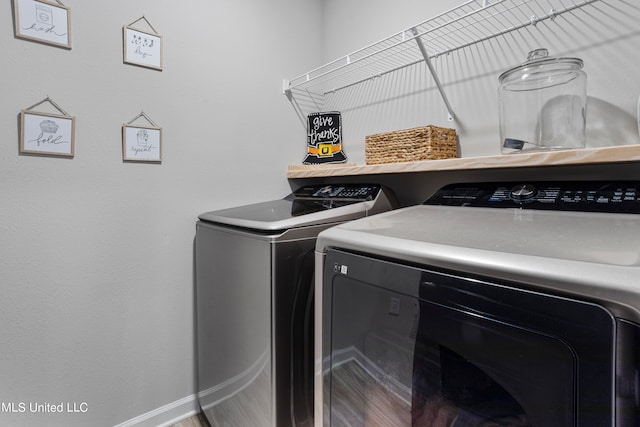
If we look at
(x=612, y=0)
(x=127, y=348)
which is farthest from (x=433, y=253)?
(x=127, y=348)

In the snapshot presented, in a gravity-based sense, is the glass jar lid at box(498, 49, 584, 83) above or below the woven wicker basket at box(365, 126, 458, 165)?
above

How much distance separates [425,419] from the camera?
0.63 meters

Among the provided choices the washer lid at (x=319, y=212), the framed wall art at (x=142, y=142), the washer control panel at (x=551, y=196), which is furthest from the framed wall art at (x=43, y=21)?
the washer control panel at (x=551, y=196)

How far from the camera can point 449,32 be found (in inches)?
51.7

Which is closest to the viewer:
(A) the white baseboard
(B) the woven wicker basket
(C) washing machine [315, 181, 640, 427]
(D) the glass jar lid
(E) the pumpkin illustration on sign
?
(C) washing machine [315, 181, 640, 427]

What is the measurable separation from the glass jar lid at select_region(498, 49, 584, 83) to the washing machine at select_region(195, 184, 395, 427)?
2.06 feet

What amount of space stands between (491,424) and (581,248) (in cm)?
33

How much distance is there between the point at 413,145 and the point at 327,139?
64 cm

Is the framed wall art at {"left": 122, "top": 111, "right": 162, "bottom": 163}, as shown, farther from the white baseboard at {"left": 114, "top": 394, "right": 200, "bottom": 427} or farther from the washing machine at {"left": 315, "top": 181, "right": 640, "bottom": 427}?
the white baseboard at {"left": 114, "top": 394, "right": 200, "bottom": 427}

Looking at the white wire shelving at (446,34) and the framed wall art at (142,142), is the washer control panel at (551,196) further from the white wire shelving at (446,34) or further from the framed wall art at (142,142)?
the framed wall art at (142,142)

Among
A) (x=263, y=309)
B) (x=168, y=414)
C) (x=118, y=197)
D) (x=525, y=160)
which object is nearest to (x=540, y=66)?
(x=525, y=160)

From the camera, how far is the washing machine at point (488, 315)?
0.43 m

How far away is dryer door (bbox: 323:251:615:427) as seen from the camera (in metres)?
0.44

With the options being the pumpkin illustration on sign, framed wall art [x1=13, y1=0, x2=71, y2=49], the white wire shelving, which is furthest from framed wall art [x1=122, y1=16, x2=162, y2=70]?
the pumpkin illustration on sign
